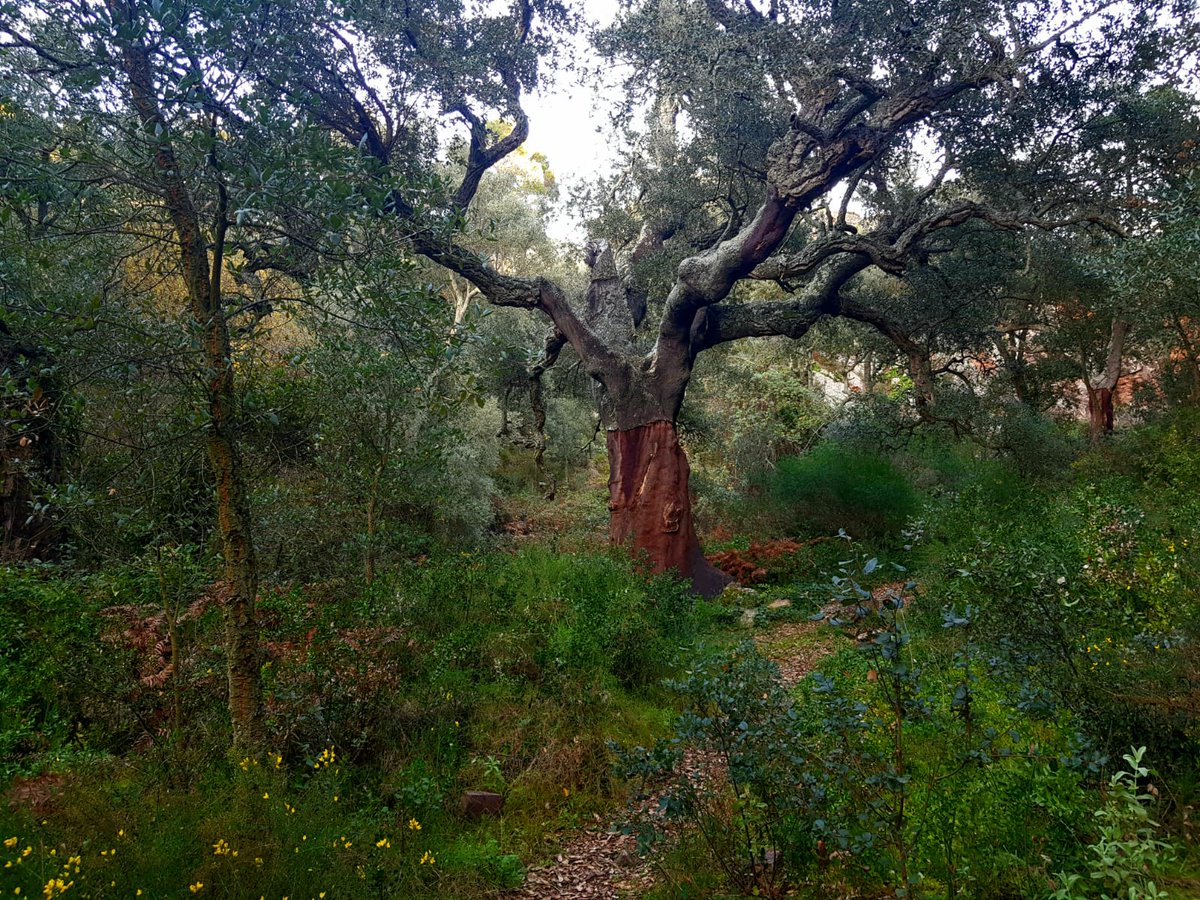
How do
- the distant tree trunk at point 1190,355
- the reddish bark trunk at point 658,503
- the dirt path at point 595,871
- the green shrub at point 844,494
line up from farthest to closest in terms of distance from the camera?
the distant tree trunk at point 1190,355
the green shrub at point 844,494
the reddish bark trunk at point 658,503
the dirt path at point 595,871

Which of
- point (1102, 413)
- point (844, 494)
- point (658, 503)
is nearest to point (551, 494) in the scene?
point (658, 503)

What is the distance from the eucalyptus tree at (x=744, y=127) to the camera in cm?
884

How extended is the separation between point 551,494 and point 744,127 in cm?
638

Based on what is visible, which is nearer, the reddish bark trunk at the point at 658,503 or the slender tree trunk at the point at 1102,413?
the reddish bark trunk at the point at 658,503

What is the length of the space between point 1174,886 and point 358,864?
11.4 feet

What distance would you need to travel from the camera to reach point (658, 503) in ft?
35.0

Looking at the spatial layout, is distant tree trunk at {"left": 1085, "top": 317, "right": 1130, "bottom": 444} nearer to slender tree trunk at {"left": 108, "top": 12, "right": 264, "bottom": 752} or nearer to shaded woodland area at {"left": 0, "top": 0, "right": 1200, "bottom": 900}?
shaded woodland area at {"left": 0, "top": 0, "right": 1200, "bottom": 900}

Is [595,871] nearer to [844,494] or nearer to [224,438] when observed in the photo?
[224,438]

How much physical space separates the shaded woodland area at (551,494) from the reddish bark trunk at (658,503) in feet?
0.24

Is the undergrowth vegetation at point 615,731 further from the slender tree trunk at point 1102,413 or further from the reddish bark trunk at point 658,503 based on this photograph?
the slender tree trunk at point 1102,413

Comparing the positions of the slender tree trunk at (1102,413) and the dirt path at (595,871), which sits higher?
the slender tree trunk at (1102,413)

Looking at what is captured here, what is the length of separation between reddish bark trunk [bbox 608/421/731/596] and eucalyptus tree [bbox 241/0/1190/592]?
0.03m

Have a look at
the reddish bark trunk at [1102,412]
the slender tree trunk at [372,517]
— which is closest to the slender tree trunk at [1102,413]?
the reddish bark trunk at [1102,412]

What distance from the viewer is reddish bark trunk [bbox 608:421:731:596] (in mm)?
10562
